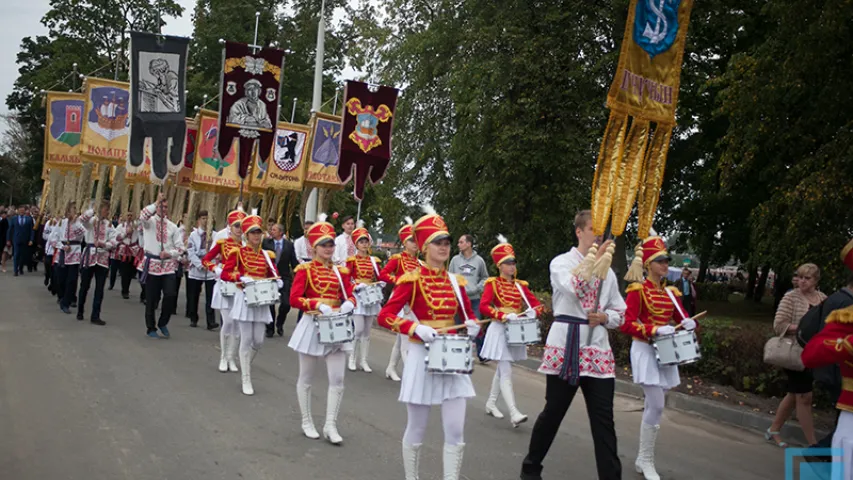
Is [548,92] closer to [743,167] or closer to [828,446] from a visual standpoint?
[743,167]

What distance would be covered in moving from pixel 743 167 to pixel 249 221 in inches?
319

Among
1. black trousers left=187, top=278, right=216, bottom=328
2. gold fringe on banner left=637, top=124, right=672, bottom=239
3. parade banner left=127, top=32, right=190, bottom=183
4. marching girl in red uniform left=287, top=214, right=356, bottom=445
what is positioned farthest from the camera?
parade banner left=127, top=32, right=190, bottom=183

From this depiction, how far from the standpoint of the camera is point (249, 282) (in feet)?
31.6

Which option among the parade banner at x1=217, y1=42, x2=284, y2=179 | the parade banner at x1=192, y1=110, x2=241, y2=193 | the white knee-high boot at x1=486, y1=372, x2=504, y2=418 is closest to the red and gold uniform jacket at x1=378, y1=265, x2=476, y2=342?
the white knee-high boot at x1=486, y1=372, x2=504, y2=418

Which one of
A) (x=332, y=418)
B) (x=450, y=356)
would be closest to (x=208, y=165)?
(x=332, y=418)

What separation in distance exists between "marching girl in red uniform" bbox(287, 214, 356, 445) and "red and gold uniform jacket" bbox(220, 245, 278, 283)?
2141 millimetres

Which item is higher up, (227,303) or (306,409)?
(227,303)

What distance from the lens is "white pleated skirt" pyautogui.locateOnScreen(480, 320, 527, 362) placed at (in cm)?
929

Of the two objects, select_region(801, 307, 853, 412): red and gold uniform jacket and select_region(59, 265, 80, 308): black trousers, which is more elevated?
select_region(801, 307, 853, 412): red and gold uniform jacket

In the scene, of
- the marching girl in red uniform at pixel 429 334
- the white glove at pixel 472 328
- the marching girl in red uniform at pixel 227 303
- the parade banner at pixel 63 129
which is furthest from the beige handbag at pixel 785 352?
the parade banner at pixel 63 129

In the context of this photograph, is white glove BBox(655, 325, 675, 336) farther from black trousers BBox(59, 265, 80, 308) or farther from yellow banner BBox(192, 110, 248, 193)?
yellow banner BBox(192, 110, 248, 193)

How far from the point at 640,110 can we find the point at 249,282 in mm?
5156

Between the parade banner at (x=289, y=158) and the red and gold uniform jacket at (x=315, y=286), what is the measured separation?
14182 millimetres

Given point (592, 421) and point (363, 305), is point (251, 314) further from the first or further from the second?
point (592, 421)
